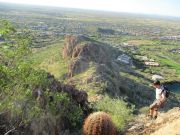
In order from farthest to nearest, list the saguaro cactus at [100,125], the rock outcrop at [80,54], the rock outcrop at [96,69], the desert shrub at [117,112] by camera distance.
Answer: the rock outcrop at [80,54]
the rock outcrop at [96,69]
the desert shrub at [117,112]
the saguaro cactus at [100,125]

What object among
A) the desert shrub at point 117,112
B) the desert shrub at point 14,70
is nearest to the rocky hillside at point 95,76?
the desert shrub at point 117,112

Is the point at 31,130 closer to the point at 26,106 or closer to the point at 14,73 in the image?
the point at 26,106

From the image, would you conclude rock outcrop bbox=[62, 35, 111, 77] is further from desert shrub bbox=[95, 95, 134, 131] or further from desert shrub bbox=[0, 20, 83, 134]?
desert shrub bbox=[0, 20, 83, 134]

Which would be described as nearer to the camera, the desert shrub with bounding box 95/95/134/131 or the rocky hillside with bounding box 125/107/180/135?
the rocky hillside with bounding box 125/107/180/135

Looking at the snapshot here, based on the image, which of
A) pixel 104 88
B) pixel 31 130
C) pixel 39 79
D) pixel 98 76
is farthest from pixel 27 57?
pixel 98 76

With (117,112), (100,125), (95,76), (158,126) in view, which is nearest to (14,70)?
(100,125)

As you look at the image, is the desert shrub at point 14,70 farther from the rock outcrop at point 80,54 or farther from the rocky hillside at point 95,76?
the rock outcrop at point 80,54

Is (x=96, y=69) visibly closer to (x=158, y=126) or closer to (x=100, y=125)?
(x=158, y=126)

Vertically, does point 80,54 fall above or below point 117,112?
below

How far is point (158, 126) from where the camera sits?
20.5 meters

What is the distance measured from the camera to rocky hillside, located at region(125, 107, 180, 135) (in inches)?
715

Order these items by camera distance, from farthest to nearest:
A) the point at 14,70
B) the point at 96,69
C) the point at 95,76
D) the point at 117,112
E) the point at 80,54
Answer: the point at 80,54 → the point at 96,69 → the point at 95,76 → the point at 117,112 → the point at 14,70

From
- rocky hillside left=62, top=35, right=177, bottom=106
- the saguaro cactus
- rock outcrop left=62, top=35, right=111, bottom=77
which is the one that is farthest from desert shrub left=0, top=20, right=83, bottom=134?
rock outcrop left=62, top=35, right=111, bottom=77

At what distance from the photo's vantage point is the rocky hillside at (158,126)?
18172 millimetres
